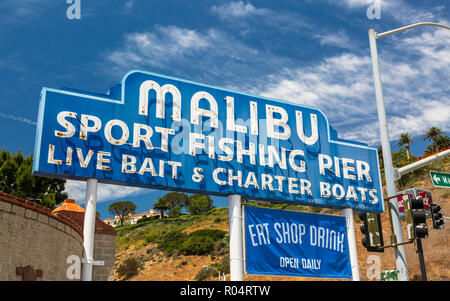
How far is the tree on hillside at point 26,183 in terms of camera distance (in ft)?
157

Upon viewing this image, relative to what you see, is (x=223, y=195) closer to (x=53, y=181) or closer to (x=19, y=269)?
(x=19, y=269)

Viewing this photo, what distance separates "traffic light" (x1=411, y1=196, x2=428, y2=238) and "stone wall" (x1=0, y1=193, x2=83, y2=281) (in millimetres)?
13649

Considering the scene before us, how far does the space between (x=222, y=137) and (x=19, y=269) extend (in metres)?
9.31

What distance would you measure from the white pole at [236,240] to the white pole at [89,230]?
198 inches

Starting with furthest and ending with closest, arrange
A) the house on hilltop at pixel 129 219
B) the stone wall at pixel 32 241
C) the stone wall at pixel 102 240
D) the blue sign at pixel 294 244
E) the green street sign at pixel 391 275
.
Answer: the house on hilltop at pixel 129 219, the stone wall at pixel 102 240, the stone wall at pixel 32 241, the blue sign at pixel 294 244, the green street sign at pixel 391 275

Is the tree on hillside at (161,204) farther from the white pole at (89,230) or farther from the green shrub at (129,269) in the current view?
the white pole at (89,230)

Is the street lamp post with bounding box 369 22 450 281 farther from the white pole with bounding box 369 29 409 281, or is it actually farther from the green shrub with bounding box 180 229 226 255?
the green shrub with bounding box 180 229 226 255

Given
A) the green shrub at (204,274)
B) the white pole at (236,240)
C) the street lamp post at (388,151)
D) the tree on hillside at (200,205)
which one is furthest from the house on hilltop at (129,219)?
the street lamp post at (388,151)

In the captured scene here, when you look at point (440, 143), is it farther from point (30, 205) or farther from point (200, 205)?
point (30, 205)

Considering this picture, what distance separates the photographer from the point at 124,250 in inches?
3917

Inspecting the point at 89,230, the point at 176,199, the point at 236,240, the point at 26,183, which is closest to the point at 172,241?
the point at 176,199

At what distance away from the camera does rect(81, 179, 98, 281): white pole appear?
15.5 m
